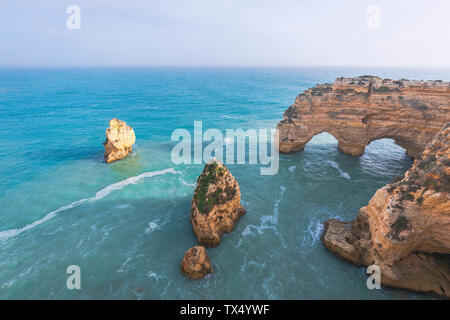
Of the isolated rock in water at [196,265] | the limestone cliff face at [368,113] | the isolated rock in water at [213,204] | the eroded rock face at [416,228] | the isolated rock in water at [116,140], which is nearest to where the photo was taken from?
the eroded rock face at [416,228]

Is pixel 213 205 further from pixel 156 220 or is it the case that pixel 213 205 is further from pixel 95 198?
pixel 95 198

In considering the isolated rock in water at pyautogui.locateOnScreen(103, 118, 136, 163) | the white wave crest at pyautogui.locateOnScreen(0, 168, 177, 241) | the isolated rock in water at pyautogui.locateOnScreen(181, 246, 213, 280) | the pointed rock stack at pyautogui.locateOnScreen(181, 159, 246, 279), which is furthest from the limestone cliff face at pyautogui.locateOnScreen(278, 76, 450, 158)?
the isolated rock in water at pyautogui.locateOnScreen(103, 118, 136, 163)

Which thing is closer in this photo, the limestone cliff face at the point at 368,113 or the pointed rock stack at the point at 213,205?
the pointed rock stack at the point at 213,205

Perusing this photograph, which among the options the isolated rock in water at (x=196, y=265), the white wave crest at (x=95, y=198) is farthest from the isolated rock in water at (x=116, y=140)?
the isolated rock in water at (x=196, y=265)

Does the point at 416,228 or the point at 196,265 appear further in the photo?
the point at 196,265

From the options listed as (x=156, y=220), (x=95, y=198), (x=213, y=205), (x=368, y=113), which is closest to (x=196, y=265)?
(x=213, y=205)

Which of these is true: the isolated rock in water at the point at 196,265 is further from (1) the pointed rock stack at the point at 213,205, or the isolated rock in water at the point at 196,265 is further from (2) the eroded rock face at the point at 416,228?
(2) the eroded rock face at the point at 416,228
